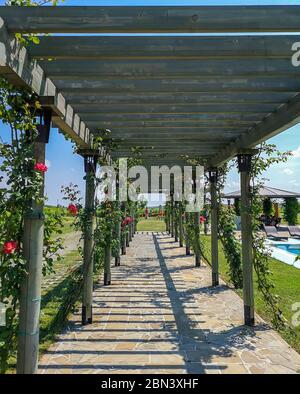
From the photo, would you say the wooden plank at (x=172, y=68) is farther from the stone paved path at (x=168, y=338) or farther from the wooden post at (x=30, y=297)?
the stone paved path at (x=168, y=338)

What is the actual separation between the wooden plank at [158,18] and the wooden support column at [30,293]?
1.33 metres

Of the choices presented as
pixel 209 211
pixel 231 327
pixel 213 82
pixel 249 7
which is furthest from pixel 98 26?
pixel 209 211

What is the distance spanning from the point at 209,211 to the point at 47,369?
5.21 m

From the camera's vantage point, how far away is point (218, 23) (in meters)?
2.05

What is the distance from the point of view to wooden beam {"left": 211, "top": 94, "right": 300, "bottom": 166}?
347 centimetres

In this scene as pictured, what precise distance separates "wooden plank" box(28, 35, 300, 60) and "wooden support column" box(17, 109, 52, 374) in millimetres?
1213

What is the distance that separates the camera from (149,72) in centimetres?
276

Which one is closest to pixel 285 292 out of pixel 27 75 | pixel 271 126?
pixel 271 126

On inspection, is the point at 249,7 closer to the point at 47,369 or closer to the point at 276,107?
the point at 276,107

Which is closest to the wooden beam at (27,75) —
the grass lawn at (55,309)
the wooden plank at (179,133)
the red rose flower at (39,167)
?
the red rose flower at (39,167)

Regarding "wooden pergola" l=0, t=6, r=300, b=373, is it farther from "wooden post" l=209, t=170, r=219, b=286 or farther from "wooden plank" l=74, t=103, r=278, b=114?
"wooden post" l=209, t=170, r=219, b=286

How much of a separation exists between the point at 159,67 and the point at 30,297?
2387 mm

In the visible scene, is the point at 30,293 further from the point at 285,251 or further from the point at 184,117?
the point at 285,251

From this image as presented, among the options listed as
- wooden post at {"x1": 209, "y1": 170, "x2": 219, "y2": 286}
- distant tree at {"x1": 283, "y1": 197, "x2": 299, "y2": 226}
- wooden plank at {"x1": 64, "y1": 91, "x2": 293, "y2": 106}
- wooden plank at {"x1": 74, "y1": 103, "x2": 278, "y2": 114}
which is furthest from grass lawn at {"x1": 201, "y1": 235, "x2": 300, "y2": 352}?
distant tree at {"x1": 283, "y1": 197, "x2": 299, "y2": 226}
